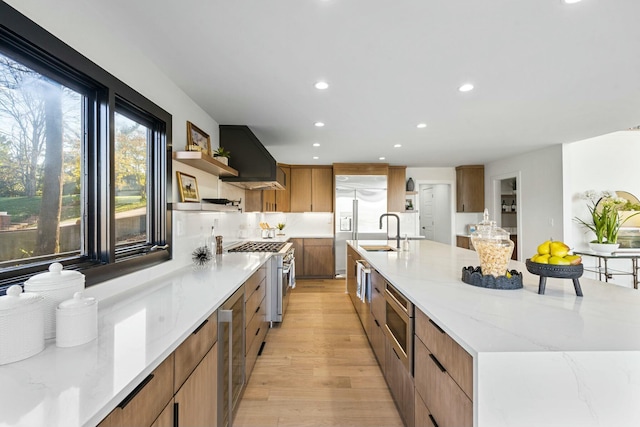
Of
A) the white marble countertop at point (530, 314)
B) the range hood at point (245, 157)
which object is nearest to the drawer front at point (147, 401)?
the white marble countertop at point (530, 314)

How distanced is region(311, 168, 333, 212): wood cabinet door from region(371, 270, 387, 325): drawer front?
12.1 feet

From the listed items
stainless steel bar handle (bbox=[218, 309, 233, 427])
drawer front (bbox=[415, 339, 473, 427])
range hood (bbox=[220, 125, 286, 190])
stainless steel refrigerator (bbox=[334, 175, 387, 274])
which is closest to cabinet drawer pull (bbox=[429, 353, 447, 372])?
drawer front (bbox=[415, 339, 473, 427])

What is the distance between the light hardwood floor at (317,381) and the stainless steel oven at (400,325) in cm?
46

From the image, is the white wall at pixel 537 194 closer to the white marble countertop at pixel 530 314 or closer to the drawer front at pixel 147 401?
the white marble countertop at pixel 530 314

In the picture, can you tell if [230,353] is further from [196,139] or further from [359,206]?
[359,206]

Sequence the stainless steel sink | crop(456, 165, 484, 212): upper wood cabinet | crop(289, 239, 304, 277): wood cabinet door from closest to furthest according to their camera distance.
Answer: the stainless steel sink, crop(289, 239, 304, 277): wood cabinet door, crop(456, 165, 484, 212): upper wood cabinet

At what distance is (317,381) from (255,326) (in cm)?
68

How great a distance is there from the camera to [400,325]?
177 cm

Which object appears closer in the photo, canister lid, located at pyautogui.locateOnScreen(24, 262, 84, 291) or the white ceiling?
canister lid, located at pyautogui.locateOnScreen(24, 262, 84, 291)

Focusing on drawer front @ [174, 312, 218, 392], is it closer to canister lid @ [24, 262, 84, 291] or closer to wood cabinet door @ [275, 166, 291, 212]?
canister lid @ [24, 262, 84, 291]

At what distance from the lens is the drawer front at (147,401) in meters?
0.75

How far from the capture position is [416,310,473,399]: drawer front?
988mm

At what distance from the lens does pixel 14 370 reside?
0.82 metres

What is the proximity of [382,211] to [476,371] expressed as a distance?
5.15 meters
